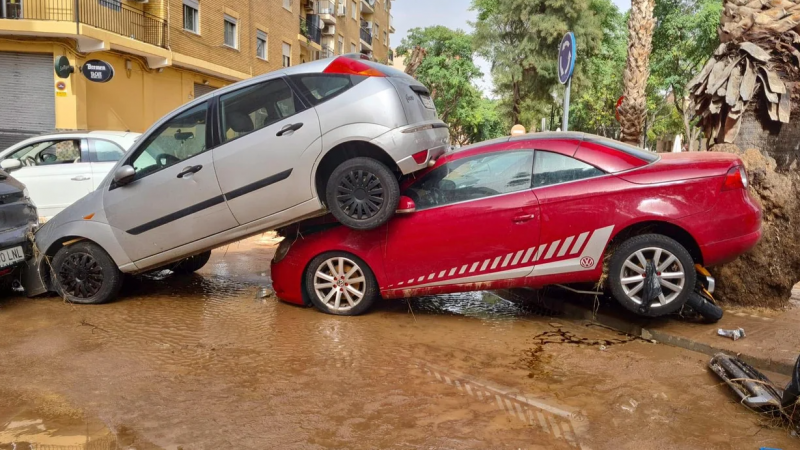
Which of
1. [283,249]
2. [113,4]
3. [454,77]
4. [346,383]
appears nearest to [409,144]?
[283,249]

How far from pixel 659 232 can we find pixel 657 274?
0.38m

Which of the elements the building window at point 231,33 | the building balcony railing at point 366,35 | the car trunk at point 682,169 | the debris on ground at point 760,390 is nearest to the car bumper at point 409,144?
the car trunk at point 682,169

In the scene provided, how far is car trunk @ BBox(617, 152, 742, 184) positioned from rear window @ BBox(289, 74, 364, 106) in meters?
2.38

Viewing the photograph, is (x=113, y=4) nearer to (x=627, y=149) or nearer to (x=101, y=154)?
(x=101, y=154)

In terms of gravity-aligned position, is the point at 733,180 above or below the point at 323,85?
below

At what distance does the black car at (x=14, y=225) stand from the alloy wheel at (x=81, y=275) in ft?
1.27

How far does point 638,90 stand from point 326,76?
7.93m

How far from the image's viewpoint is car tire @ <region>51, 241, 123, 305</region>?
19.5 ft

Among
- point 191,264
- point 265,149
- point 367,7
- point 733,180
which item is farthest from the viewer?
point 367,7

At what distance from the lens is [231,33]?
24.3 m

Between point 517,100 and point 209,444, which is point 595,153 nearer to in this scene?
point 209,444

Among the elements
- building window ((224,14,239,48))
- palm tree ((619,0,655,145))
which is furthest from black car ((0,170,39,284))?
building window ((224,14,239,48))

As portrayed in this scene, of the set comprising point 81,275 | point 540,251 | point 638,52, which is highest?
point 638,52

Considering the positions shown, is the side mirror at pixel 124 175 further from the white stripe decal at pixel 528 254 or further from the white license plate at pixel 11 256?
the white stripe decal at pixel 528 254
